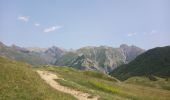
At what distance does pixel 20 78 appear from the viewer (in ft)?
132

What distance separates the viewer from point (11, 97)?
31781 mm

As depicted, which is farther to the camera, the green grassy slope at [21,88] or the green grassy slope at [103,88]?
the green grassy slope at [103,88]

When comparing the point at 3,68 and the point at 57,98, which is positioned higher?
the point at 3,68

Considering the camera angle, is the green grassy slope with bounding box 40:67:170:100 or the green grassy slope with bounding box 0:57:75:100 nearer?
the green grassy slope with bounding box 0:57:75:100

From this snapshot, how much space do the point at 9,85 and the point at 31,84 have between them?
353 cm

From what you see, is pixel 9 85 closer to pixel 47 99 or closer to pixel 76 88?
pixel 47 99

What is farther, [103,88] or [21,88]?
[103,88]

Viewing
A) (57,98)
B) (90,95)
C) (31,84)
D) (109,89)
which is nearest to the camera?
(57,98)

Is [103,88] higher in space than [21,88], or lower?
lower

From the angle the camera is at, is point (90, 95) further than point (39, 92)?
Yes

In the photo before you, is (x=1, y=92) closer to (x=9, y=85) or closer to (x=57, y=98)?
(x=9, y=85)

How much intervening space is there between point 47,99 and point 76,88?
1285cm

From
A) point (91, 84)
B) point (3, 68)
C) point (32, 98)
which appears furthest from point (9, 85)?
point (91, 84)

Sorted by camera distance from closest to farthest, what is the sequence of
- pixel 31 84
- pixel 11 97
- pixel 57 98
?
pixel 11 97 → pixel 57 98 → pixel 31 84
